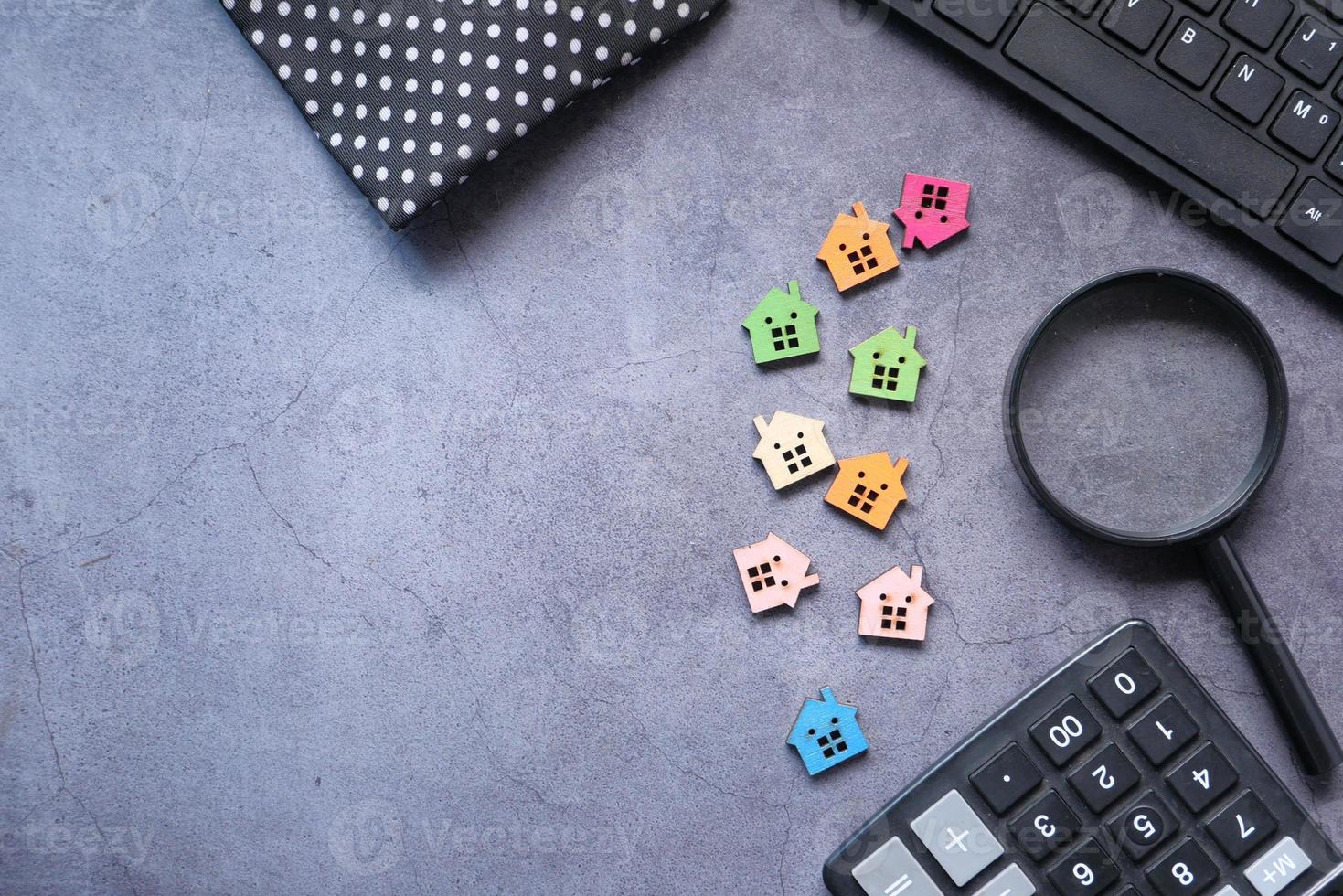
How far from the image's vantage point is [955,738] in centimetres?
62

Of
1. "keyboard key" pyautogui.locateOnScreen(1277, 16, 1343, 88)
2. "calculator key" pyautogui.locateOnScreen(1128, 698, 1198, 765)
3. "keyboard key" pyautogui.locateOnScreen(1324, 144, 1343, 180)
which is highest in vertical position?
"keyboard key" pyautogui.locateOnScreen(1277, 16, 1343, 88)

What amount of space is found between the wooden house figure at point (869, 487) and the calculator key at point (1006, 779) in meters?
0.15

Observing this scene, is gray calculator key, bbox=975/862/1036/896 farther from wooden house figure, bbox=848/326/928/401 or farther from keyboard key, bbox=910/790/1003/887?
wooden house figure, bbox=848/326/928/401

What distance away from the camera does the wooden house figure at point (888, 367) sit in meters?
0.63

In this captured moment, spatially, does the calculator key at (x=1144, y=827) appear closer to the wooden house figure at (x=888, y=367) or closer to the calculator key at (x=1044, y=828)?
the calculator key at (x=1044, y=828)

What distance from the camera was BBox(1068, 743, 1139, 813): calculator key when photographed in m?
0.57

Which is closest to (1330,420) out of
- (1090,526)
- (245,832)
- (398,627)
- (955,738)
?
(1090,526)

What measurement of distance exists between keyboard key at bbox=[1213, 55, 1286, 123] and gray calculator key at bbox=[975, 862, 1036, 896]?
0.46 meters

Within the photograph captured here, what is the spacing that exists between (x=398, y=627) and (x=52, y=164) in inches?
15.1

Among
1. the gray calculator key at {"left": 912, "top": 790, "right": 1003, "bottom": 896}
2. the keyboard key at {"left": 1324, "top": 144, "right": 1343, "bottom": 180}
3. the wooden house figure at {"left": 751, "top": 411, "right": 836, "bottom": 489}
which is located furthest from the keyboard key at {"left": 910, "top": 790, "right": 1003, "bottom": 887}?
the keyboard key at {"left": 1324, "top": 144, "right": 1343, "bottom": 180}

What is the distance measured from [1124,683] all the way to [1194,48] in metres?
0.37

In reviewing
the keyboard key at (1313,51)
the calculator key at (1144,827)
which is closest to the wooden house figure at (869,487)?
the calculator key at (1144,827)

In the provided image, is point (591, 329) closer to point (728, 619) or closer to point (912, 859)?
point (728, 619)

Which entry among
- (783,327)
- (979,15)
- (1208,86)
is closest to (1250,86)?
(1208,86)
